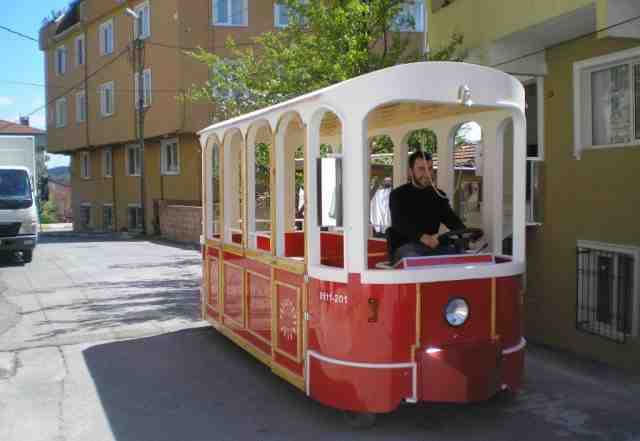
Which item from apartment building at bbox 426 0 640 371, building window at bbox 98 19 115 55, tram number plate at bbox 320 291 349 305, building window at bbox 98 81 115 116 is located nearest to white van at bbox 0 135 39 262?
apartment building at bbox 426 0 640 371

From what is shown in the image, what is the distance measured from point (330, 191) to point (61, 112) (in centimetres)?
3432

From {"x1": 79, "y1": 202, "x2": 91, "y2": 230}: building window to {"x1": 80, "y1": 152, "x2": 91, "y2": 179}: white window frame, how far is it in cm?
143

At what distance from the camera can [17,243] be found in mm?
15523

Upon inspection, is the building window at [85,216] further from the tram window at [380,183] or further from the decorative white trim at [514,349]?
the decorative white trim at [514,349]

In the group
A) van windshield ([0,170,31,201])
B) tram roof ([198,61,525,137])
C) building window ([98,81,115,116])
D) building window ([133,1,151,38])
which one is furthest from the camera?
building window ([98,81,115,116])

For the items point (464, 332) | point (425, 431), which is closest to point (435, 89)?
point (464, 332)

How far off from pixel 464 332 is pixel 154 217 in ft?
77.5

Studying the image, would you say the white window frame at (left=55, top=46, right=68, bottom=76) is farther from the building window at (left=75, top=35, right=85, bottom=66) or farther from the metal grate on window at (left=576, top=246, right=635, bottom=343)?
the metal grate on window at (left=576, top=246, right=635, bottom=343)

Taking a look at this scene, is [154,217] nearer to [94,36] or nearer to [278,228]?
[94,36]

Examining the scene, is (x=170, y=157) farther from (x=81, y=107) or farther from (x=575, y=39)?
(x=575, y=39)

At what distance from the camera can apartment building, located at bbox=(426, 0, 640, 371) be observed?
7484 mm

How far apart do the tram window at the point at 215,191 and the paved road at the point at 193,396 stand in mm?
1323

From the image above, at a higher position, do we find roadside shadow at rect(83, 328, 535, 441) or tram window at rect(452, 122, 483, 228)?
tram window at rect(452, 122, 483, 228)

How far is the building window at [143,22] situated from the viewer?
26381mm
